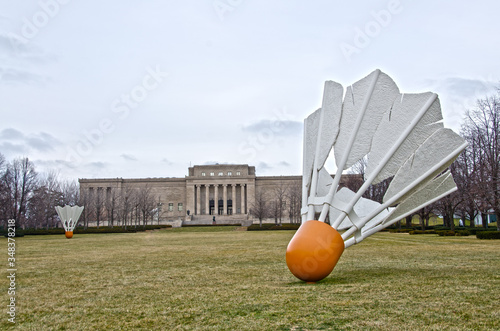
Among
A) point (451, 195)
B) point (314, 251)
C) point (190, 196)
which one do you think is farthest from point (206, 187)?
point (314, 251)

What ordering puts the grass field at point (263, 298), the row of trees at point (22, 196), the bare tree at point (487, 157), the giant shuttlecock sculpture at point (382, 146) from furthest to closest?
the row of trees at point (22, 196), the bare tree at point (487, 157), the giant shuttlecock sculpture at point (382, 146), the grass field at point (263, 298)

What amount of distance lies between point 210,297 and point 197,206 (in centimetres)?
6349

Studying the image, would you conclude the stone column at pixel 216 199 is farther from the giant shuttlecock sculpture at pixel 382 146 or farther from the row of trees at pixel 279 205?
the giant shuttlecock sculpture at pixel 382 146

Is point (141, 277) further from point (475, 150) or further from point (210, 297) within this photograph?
point (475, 150)

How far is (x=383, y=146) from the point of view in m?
6.48

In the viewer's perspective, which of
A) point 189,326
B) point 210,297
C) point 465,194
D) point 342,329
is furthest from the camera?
point 465,194

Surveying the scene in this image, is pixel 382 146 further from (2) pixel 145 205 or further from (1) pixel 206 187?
(1) pixel 206 187

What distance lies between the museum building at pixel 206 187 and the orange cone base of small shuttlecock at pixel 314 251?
2400 inches

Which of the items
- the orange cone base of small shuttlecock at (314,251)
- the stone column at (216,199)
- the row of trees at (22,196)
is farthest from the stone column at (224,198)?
the orange cone base of small shuttlecock at (314,251)

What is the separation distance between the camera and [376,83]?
657 cm

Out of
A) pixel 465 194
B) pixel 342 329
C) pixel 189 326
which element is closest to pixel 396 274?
pixel 342 329

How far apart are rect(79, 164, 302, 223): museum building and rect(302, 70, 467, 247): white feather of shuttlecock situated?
6027 centimetres

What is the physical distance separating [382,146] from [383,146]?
0.05 ft

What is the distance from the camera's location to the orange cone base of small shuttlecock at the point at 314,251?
571 centimetres
